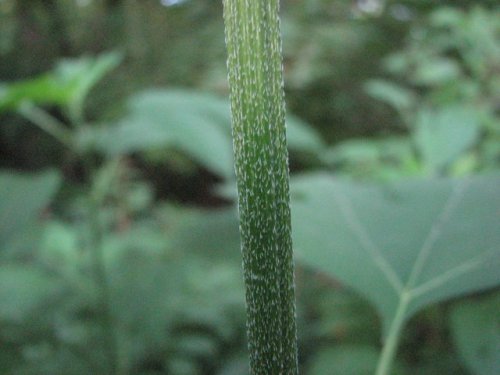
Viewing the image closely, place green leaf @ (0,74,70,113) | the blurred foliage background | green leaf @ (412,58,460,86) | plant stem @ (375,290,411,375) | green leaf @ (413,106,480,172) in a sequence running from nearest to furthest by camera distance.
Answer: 1. plant stem @ (375,290,411,375)
2. the blurred foliage background
3. green leaf @ (0,74,70,113)
4. green leaf @ (413,106,480,172)
5. green leaf @ (412,58,460,86)

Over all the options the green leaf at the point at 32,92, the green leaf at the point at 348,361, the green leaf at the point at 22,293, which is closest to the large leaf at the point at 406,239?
the green leaf at the point at 348,361

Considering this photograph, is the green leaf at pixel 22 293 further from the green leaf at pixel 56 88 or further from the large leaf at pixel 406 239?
the large leaf at pixel 406 239

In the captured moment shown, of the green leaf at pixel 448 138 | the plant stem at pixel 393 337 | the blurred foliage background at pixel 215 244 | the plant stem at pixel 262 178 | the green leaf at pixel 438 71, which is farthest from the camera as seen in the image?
the green leaf at pixel 438 71

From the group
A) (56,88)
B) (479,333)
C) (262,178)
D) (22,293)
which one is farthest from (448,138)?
(262,178)

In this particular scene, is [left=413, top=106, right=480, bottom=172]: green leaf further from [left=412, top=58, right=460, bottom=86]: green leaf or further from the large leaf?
[left=412, top=58, right=460, bottom=86]: green leaf

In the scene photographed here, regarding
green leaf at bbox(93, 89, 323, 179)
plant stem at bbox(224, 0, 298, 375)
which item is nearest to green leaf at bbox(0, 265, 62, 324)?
green leaf at bbox(93, 89, 323, 179)

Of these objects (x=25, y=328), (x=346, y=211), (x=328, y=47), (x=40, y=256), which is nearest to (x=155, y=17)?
(x=328, y=47)

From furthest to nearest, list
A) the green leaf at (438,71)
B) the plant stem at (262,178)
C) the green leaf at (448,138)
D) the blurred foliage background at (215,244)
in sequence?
the green leaf at (438,71) → the green leaf at (448,138) → the blurred foliage background at (215,244) → the plant stem at (262,178)
